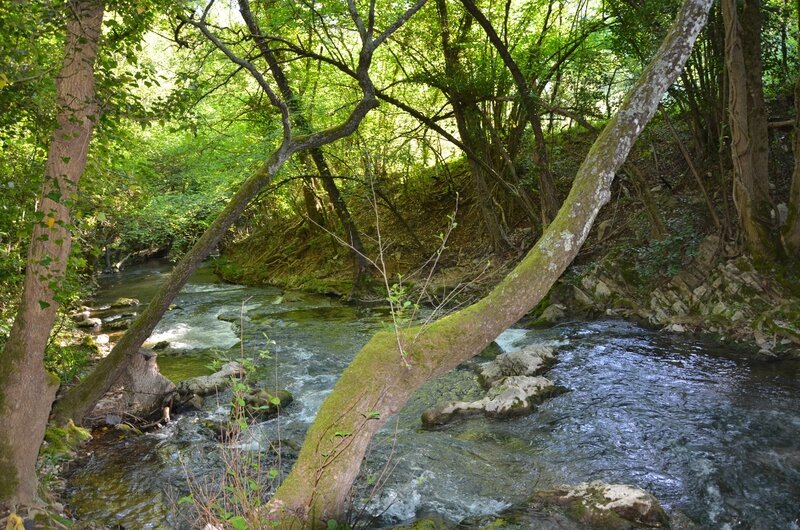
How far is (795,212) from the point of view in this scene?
8.29 m

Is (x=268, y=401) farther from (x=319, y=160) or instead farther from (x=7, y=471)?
(x=319, y=160)

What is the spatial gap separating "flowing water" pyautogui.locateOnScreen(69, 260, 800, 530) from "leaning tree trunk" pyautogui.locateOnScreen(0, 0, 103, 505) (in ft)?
3.12

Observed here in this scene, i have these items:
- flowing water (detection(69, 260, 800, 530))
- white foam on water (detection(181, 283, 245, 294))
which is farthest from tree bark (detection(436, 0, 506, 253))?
white foam on water (detection(181, 283, 245, 294))

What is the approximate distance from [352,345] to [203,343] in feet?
11.5

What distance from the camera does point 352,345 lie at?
35.1 feet

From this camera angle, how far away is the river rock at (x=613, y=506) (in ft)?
14.2

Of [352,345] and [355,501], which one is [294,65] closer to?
[352,345]

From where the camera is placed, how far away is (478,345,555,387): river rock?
26.3ft

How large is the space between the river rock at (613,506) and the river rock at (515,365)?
120 inches

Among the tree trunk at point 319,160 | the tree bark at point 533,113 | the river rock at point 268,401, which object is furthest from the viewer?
the tree bark at point 533,113

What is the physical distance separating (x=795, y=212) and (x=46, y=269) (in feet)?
31.5

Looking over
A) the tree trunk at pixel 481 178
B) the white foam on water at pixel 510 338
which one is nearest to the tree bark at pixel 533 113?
the tree trunk at pixel 481 178

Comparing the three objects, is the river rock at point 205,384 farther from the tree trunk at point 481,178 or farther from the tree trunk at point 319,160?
the tree trunk at point 481,178

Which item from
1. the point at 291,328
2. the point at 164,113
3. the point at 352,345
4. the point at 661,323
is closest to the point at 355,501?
the point at 164,113
